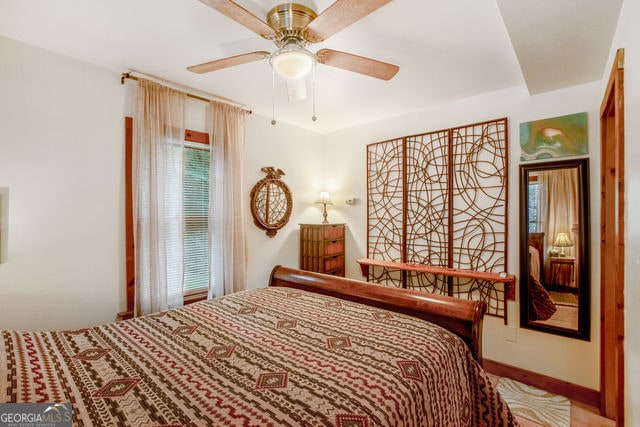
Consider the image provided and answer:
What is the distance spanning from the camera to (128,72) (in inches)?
90.2

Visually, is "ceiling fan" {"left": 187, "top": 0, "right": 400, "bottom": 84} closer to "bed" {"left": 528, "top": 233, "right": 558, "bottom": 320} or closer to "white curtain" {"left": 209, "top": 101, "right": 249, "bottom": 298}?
"white curtain" {"left": 209, "top": 101, "right": 249, "bottom": 298}

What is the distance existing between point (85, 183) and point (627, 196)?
317 centimetres

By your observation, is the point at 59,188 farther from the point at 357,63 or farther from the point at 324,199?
the point at 324,199

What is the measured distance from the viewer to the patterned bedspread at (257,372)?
0.97m

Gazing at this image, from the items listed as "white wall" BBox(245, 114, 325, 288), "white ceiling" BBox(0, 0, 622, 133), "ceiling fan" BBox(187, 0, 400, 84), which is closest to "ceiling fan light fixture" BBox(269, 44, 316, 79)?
"ceiling fan" BBox(187, 0, 400, 84)

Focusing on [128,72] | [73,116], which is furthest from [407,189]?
[73,116]

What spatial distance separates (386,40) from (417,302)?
5.47 feet

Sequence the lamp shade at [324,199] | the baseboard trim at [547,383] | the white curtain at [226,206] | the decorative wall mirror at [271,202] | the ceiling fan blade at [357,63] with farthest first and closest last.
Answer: the lamp shade at [324,199], the decorative wall mirror at [271,202], the white curtain at [226,206], the baseboard trim at [547,383], the ceiling fan blade at [357,63]

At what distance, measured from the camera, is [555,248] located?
237cm

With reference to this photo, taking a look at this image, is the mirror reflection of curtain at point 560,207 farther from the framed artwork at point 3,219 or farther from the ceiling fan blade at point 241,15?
the framed artwork at point 3,219

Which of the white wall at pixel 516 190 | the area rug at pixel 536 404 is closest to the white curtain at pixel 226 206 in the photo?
the white wall at pixel 516 190

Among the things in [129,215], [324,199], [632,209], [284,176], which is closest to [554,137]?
[632,209]

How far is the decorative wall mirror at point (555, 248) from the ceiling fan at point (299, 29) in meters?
1.72

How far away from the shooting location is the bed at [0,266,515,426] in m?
0.98
